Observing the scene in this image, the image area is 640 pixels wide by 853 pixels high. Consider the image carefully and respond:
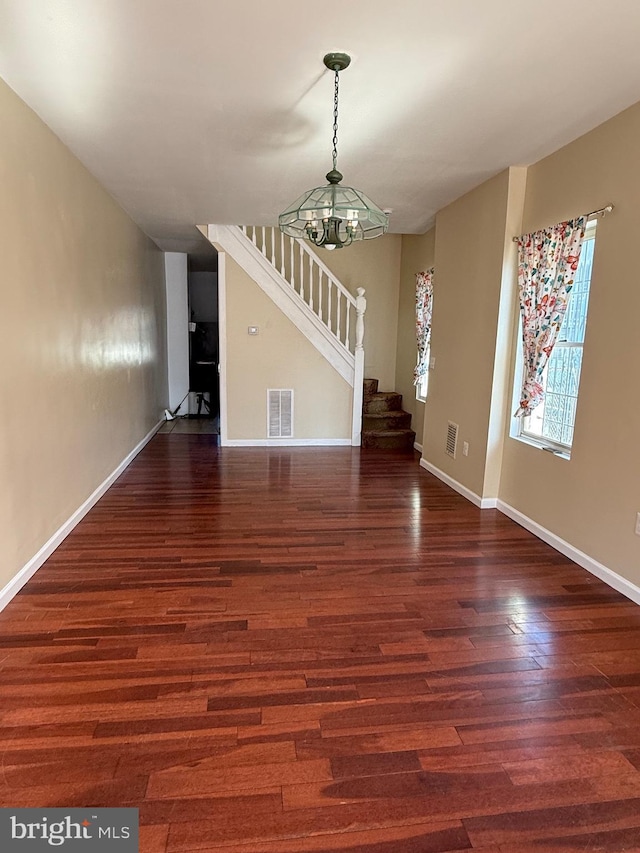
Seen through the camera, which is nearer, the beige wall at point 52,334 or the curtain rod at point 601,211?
the beige wall at point 52,334

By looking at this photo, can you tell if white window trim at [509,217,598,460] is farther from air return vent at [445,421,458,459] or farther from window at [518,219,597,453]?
air return vent at [445,421,458,459]

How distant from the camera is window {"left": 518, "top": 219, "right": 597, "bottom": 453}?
3.09 meters

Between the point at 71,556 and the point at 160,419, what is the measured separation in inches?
168

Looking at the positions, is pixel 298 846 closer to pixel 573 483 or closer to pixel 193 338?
pixel 573 483

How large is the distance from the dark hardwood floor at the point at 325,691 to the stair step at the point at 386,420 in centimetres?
301

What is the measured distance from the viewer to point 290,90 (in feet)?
8.21

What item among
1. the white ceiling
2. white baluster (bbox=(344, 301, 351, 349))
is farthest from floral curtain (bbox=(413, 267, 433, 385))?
the white ceiling

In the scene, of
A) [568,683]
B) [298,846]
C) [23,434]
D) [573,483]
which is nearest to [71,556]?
[23,434]

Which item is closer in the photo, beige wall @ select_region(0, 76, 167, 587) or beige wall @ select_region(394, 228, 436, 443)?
beige wall @ select_region(0, 76, 167, 587)

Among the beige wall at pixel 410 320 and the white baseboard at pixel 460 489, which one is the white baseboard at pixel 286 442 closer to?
the beige wall at pixel 410 320

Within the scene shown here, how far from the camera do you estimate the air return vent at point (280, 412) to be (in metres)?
5.95

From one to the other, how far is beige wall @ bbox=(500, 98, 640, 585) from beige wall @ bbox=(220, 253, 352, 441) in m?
3.17

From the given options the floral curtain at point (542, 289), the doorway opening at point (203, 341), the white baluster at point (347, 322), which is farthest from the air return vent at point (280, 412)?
the floral curtain at point (542, 289)

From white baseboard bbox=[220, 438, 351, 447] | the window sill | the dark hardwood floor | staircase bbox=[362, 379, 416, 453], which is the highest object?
the window sill
